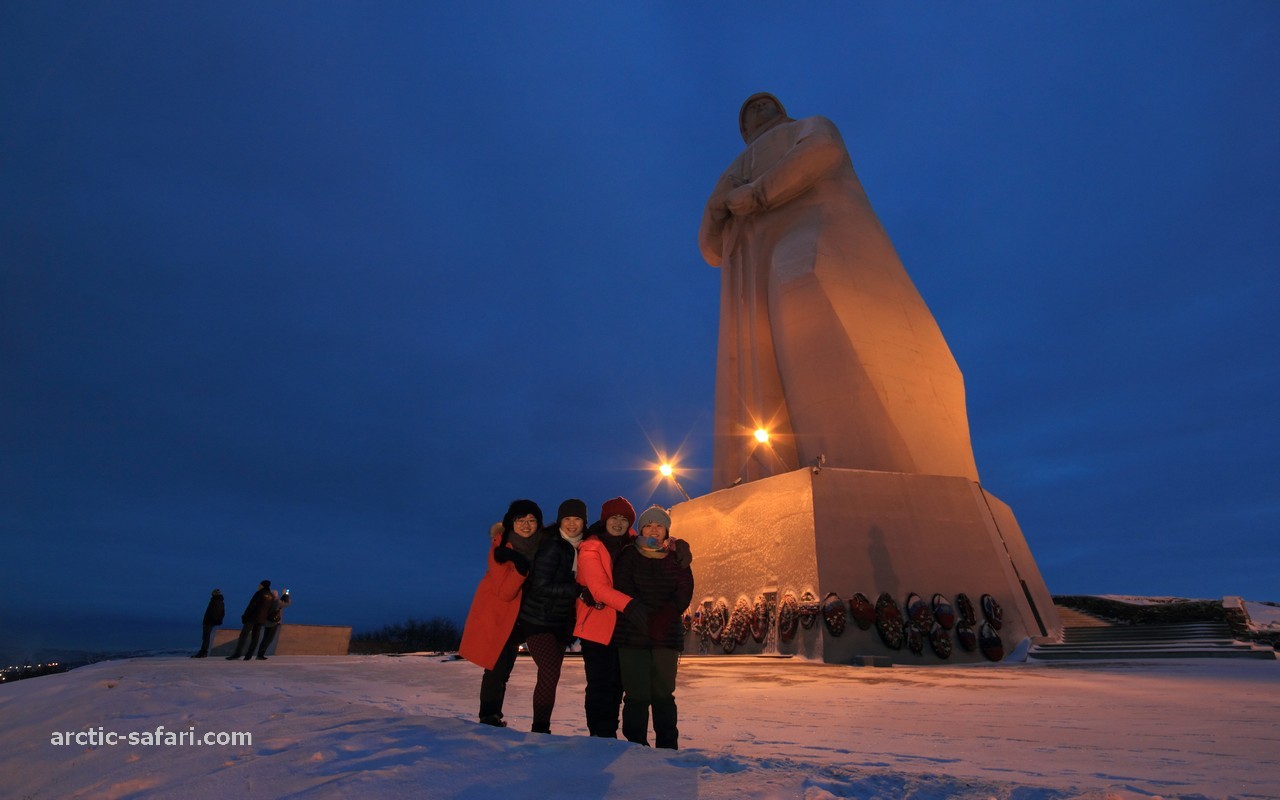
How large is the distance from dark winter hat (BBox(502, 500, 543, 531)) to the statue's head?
1590 cm

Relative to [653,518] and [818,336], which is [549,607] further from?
[818,336]

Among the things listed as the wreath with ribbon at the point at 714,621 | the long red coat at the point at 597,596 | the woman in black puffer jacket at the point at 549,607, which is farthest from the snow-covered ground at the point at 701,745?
the wreath with ribbon at the point at 714,621

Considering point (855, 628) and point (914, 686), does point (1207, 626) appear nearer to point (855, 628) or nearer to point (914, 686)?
point (855, 628)

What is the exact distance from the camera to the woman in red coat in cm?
323

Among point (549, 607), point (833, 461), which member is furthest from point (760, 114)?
point (549, 607)

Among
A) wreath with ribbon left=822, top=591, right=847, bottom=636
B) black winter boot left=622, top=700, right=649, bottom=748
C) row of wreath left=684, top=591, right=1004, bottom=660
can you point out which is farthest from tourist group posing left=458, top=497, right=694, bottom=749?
row of wreath left=684, top=591, right=1004, bottom=660

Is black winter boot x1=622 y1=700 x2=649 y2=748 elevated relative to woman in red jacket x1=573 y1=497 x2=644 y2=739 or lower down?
lower down

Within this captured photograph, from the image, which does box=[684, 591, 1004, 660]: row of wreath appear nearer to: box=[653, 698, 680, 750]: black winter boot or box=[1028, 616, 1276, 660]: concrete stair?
box=[1028, 616, 1276, 660]: concrete stair

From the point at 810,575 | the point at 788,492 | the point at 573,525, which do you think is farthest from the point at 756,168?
the point at 573,525

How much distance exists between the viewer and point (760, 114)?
672 inches

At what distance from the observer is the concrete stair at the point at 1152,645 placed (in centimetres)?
767

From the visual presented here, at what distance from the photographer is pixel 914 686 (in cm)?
553

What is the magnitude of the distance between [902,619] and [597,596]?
23.3ft

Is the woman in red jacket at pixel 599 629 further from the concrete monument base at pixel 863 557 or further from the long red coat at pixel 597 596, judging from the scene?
the concrete monument base at pixel 863 557
